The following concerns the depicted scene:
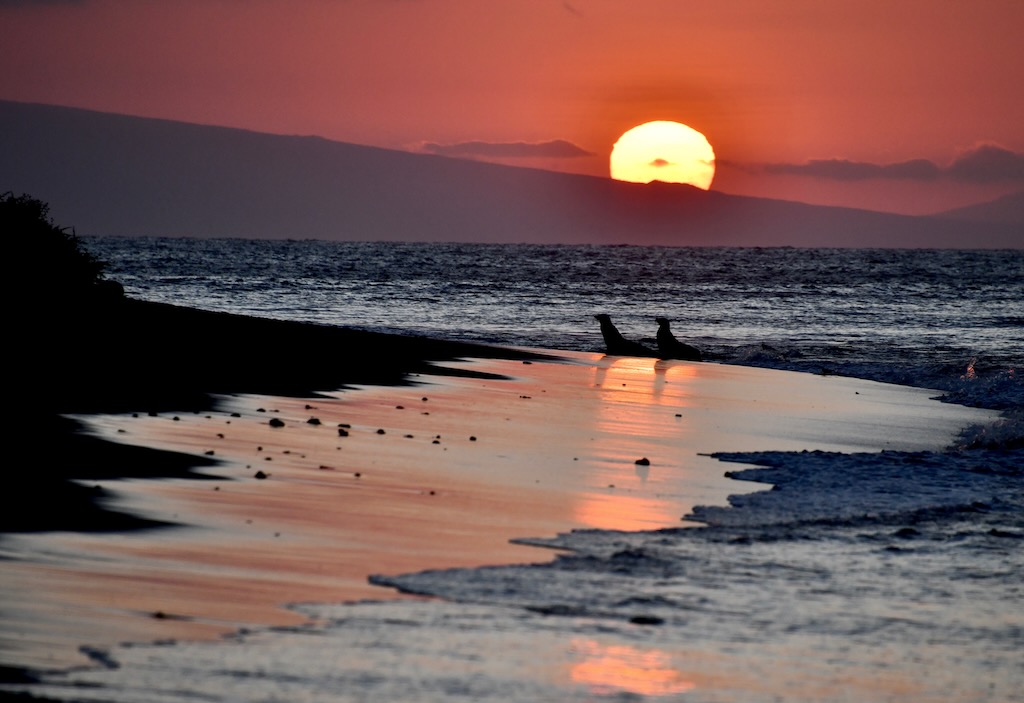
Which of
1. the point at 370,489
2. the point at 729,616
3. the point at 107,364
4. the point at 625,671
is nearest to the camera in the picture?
the point at 625,671

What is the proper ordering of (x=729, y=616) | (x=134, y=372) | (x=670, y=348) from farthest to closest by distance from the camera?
(x=670, y=348), (x=134, y=372), (x=729, y=616)

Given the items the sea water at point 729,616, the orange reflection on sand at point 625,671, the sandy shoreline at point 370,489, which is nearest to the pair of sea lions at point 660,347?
the sandy shoreline at point 370,489

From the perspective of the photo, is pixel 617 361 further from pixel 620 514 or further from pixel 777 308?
pixel 777 308

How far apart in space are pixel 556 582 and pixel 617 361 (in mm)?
20287

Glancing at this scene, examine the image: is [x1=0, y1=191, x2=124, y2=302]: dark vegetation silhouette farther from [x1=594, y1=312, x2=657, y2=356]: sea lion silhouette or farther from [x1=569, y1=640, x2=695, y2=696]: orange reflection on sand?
[x1=569, y1=640, x2=695, y2=696]: orange reflection on sand

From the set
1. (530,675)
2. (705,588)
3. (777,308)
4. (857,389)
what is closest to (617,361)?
(857,389)

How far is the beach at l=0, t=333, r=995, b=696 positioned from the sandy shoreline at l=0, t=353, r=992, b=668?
24 millimetres

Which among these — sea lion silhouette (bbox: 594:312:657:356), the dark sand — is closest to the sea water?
the dark sand

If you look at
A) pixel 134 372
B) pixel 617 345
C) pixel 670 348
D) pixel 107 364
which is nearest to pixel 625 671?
pixel 134 372

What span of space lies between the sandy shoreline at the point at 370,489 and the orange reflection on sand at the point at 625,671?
1.30m

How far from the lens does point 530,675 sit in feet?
18.7

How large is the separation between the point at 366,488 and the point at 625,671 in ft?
14.1

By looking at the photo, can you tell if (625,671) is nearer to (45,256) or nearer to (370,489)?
(370,489)

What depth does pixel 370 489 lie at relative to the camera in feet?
32.1
